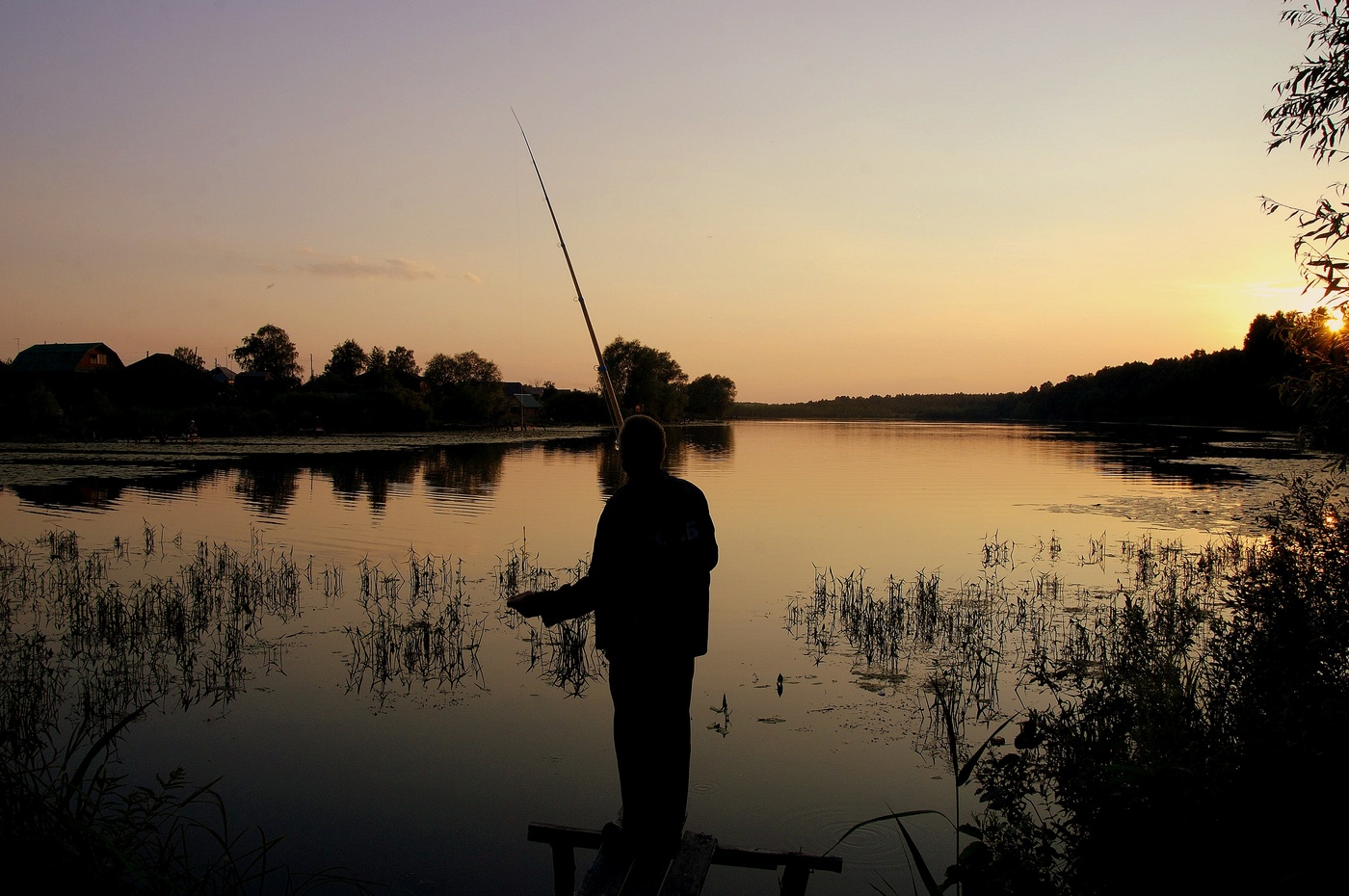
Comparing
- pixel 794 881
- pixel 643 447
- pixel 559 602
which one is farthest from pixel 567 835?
pixel 643 447

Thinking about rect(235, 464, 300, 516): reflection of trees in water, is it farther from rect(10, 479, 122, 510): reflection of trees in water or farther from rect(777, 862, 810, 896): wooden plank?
rect(777, 862, 810, 896): wooden plank

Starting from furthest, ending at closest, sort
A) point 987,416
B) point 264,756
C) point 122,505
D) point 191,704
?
point 987,416
point 122,505
point 191,704
point 264,756

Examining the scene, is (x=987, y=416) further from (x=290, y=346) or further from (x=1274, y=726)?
(x=1274, y=726)

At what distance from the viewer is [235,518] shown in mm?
21594

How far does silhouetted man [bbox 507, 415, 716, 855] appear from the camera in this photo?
14.0ft

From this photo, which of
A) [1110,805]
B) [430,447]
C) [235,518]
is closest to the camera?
[1110,805]

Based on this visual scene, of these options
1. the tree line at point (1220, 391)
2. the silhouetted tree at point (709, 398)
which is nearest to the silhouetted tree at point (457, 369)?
the silhouetted tree at point (709, 398)

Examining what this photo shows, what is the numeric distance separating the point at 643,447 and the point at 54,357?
101926 millimetres

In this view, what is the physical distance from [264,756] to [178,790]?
2.61ft

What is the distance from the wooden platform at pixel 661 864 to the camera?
163 inches

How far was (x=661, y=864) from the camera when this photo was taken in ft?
14.3

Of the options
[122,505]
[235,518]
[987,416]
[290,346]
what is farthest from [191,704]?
[987,416]

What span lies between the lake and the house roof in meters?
64.0

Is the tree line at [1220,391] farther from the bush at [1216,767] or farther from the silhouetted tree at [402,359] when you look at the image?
the silhouetted tree at [402,359]
